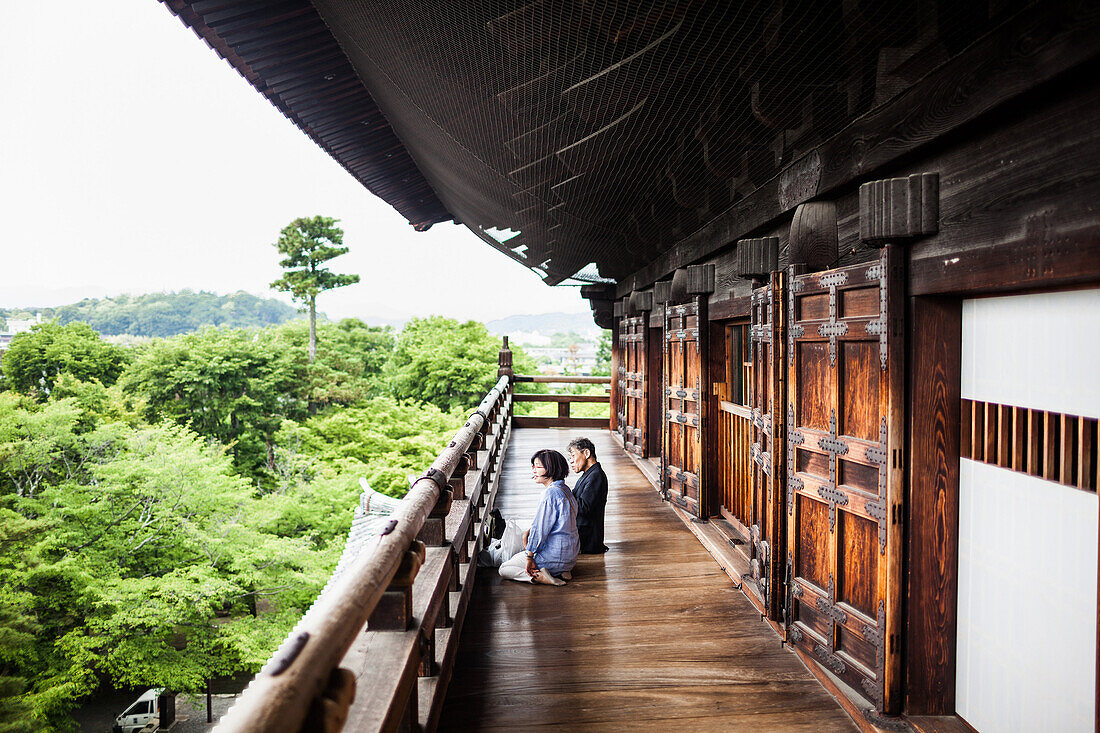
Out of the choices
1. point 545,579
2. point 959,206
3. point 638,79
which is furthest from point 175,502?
point 959,206

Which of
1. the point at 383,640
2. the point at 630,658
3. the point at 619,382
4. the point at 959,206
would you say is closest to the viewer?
the point at 383,640

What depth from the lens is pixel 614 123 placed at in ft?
9.89

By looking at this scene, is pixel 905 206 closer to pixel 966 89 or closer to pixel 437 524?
pixel 966 89

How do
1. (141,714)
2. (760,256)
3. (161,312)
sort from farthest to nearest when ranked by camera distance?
(161,312) < (141,714) < (760,256)

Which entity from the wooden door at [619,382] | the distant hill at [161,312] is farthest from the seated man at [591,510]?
the distant hill at [161,312]

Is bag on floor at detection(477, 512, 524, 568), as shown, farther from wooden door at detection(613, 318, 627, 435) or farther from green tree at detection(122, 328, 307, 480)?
green tree at detection(122, 328, 307, 480)

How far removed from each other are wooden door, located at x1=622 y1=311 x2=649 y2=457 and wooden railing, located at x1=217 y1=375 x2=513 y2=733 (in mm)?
4514

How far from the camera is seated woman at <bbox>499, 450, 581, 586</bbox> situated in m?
3.94

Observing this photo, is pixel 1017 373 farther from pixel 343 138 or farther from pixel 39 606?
pixel 39 606

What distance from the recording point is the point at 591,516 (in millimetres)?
4480

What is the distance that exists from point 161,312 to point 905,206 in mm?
67017

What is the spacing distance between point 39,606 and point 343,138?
37.0 ft

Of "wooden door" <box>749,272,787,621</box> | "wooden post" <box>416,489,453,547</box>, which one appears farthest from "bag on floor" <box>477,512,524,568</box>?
"wooden post" <box>416,489,453,547</box>

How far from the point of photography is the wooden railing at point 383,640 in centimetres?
94
